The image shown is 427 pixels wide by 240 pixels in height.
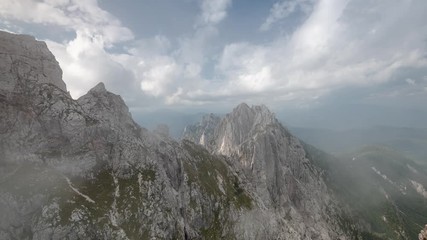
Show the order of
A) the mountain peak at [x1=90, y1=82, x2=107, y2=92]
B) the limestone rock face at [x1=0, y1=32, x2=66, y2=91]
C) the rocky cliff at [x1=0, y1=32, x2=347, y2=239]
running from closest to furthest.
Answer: the rocky cliff at [x1=0, y1=32, x2=347, y2=239], the limestone rock face at [x1=0, y1=32, x2=66, y2=91], the mountain peak at [x1=90, y1=82, x2=107, y2=92]

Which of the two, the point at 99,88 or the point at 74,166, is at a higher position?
the point at 99,88

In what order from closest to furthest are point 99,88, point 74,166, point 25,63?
1. point 74,166
2. point 25,63
3. point 99,88

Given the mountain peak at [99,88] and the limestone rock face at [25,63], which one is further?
the mountain peak at [99,88]

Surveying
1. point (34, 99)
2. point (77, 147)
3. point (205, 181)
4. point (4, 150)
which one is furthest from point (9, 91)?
point (205, 181)

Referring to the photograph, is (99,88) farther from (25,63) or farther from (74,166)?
(74,166)

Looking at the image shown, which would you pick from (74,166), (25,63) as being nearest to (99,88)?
(25,63)

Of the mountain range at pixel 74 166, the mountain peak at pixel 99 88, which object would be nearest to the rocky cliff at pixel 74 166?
the mountain range at pixel 74 166

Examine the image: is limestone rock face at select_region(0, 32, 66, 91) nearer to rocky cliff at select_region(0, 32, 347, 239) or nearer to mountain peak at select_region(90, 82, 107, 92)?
rocky cliff at select_region(0, 32, 347, 239)

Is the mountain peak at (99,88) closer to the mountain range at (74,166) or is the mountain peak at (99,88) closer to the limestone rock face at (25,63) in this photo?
the mountain range at (74,166)

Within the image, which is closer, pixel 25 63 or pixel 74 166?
pixel 74 166

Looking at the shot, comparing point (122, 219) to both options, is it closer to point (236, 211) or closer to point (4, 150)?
point (4, 150)

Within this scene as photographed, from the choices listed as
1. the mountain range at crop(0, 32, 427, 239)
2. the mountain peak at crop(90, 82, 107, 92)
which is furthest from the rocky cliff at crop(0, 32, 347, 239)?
the mountain peak at crop(90, 82, 107, 92)
